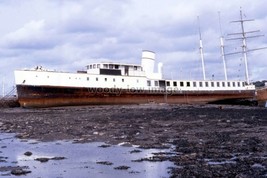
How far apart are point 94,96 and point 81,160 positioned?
163 ft

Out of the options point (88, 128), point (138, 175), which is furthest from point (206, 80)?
point (138, 175)

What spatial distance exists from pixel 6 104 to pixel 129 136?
200ft

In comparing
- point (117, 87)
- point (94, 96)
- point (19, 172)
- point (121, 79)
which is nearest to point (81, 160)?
point (19, 172)

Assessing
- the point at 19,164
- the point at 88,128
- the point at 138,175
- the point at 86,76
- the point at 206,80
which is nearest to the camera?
the point at 138,175

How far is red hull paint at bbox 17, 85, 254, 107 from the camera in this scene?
6581cm

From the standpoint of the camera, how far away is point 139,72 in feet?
250

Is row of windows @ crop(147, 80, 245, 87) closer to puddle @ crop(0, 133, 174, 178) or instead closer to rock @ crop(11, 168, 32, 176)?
puddle @ crop(0, 133, 174, 178)

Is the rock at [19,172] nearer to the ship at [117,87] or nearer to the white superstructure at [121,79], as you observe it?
the ship at [117,87]

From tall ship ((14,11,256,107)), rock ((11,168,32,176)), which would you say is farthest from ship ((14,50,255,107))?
rock ((11,168,32,176))

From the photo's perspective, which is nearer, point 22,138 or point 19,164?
point 19,164

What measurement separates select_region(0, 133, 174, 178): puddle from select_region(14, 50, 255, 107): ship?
135 feet

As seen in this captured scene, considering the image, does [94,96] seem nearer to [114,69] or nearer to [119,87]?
[119,87]

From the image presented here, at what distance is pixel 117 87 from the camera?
71750mm

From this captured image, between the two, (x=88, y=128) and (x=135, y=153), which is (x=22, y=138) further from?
(x=135, y=153)
